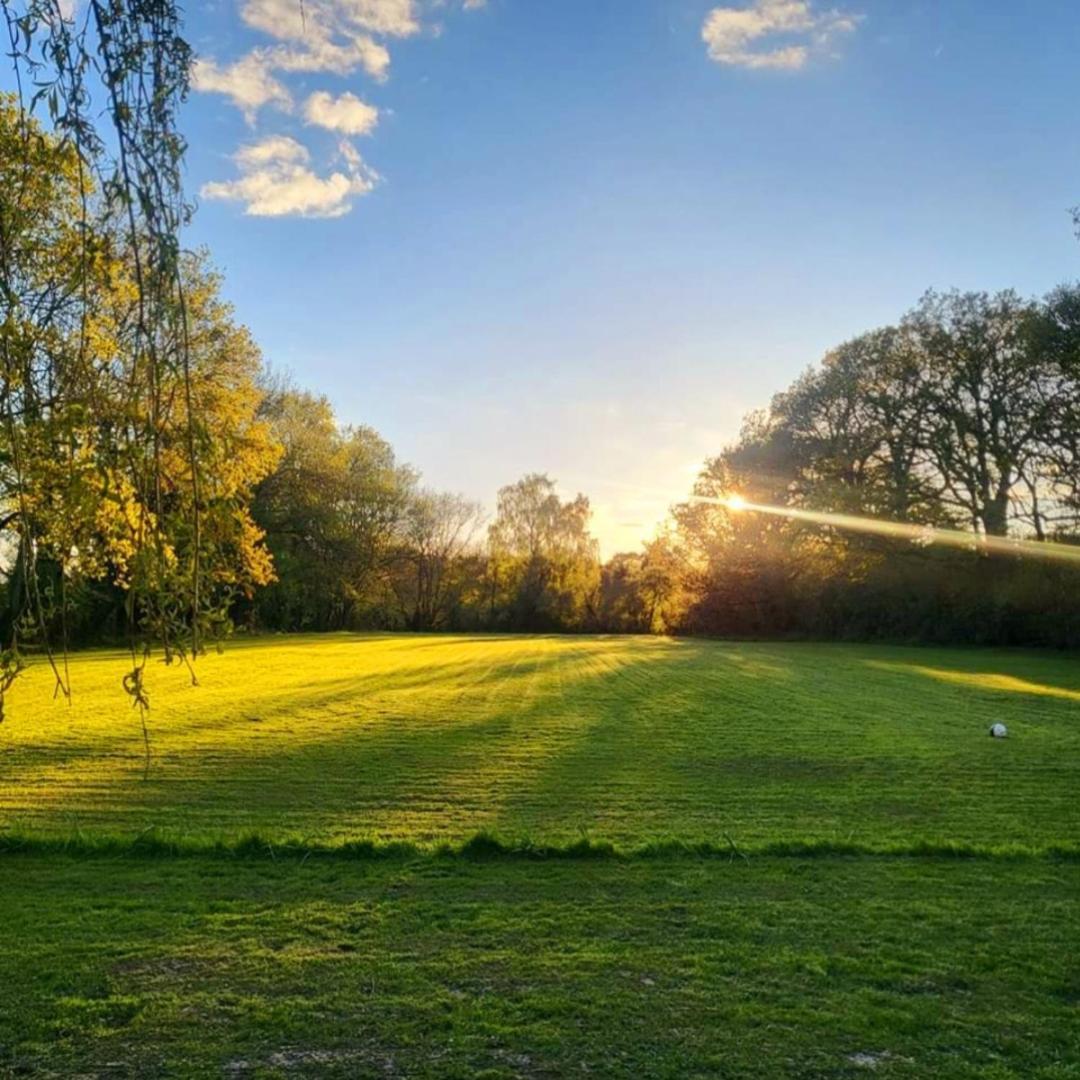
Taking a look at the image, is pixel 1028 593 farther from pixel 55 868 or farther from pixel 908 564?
pixel 55 868

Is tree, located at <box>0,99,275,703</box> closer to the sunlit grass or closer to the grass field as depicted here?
the grass field

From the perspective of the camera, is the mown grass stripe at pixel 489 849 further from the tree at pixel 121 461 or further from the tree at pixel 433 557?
the tree at pixel 433 557

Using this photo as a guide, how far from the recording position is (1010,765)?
1019cm

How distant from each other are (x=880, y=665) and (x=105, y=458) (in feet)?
92.4

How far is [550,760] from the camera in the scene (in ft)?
33.9

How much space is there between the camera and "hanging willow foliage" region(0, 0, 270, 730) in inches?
96.2

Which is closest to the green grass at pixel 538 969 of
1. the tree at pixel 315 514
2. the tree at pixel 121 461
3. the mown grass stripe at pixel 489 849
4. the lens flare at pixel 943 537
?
the mown grass stripe at pixel 489 849

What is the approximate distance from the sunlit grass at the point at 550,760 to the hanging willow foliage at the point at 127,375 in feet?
13.6

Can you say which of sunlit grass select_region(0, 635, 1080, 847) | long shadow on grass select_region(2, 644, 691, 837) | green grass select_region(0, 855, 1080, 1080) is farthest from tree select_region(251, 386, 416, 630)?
green grass select_region(0, 855, 1080, 1080)

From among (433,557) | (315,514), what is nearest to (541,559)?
(433,557)

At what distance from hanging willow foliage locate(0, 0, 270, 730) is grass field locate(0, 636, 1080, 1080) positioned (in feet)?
6.10

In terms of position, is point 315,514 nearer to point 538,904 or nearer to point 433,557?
point 433,557

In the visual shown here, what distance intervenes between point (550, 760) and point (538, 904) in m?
5.15

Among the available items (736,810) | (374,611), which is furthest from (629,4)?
(374,611)
